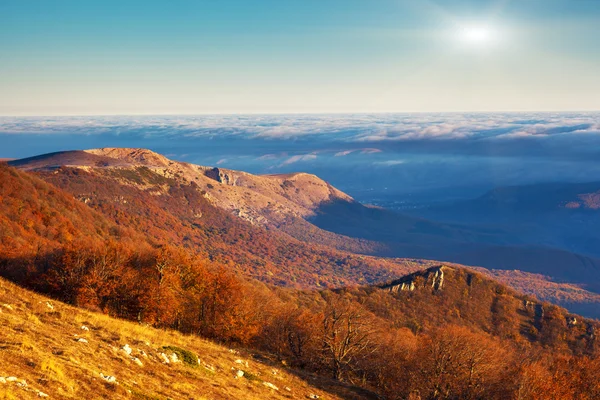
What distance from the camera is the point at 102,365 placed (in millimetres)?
22109

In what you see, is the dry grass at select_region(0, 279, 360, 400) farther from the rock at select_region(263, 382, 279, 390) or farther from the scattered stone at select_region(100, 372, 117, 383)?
the rock at select_region(263, 382, 279, 390)

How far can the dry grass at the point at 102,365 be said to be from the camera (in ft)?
58.4

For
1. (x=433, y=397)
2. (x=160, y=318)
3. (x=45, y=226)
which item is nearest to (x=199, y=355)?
(x=160, y=318)

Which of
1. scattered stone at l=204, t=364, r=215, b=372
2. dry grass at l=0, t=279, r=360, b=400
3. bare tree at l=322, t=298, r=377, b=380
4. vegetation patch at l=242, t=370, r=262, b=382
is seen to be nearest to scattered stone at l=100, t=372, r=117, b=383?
dry grass at l=0, t=279, r=360, b=400

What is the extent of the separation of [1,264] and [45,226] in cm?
5497

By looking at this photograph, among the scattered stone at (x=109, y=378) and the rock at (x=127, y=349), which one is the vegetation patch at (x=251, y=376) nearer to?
the rock at (x=127, y=349)

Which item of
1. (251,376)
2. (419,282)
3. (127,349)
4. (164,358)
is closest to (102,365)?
(127,349)

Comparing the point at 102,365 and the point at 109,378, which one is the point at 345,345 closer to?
the point at 102,365

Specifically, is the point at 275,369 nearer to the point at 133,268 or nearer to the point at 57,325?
the point at 57,325

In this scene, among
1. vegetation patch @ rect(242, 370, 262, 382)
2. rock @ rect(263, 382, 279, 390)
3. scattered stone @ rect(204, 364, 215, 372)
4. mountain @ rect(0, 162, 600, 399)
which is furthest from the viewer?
vegetation patch @ rect(242, 370, 262, 382)

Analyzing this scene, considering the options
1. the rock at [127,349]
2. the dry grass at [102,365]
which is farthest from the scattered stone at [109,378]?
the rock at [127,349]

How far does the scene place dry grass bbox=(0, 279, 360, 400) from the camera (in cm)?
1781

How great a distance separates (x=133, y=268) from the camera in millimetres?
58625

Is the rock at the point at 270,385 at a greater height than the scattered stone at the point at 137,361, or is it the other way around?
the scattered stone at the point at 137,361
